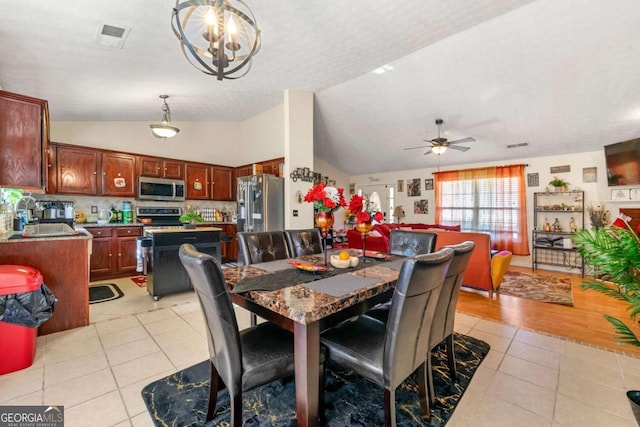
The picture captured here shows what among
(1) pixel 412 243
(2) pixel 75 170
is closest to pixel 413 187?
(1) pixel 412 243

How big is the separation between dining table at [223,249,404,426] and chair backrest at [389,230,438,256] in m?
0.59

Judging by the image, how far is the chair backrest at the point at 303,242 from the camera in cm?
267

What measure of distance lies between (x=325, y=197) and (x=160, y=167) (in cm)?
465

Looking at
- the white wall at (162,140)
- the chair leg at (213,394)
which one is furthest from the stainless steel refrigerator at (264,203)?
the chair leg at (213,394)

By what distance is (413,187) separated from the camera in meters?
7.52

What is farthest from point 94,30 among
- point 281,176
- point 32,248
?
point 281,176

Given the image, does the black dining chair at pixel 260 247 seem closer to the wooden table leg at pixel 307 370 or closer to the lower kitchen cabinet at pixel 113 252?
the wooden table leg at pixel 307 370

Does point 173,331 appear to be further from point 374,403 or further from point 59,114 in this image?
point 59,114

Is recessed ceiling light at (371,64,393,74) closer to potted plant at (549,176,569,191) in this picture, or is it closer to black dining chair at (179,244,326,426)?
black dining chair at (179,244,326,426)

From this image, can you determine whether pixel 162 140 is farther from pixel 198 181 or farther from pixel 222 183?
pixel 222 183

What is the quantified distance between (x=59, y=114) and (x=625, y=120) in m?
8.50

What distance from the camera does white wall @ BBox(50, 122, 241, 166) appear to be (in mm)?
4574

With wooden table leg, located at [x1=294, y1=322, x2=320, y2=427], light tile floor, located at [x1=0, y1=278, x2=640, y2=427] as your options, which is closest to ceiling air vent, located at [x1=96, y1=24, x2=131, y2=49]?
light tile floor, located at [x1=0, y1=278, x2=640, y2=427]

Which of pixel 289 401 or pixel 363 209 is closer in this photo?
pixel 289 401
